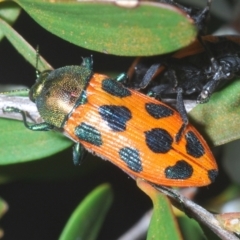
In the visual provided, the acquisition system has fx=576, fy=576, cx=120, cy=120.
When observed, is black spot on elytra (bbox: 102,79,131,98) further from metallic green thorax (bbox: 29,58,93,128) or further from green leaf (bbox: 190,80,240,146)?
green leaf (bbox: 190,80,240,146)

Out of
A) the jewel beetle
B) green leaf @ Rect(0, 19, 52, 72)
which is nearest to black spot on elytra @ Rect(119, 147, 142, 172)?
the jewel beetle

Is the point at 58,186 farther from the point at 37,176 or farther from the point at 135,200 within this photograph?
the point at 37,176

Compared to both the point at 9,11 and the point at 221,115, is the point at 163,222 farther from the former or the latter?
the point at 9,11

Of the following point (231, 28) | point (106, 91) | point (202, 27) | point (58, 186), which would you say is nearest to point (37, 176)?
point (106, 91)

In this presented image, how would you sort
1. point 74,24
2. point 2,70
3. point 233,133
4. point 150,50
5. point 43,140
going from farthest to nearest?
point 2,70 → point 43,140 → point 233,133 → point 74,24 → point 150,50

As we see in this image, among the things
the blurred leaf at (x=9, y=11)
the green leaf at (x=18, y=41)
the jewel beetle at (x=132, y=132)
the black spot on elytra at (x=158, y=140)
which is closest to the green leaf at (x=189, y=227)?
the jewel beetle at (x=132, y=132)

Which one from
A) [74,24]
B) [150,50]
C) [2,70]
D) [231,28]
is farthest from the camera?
[2,70]
